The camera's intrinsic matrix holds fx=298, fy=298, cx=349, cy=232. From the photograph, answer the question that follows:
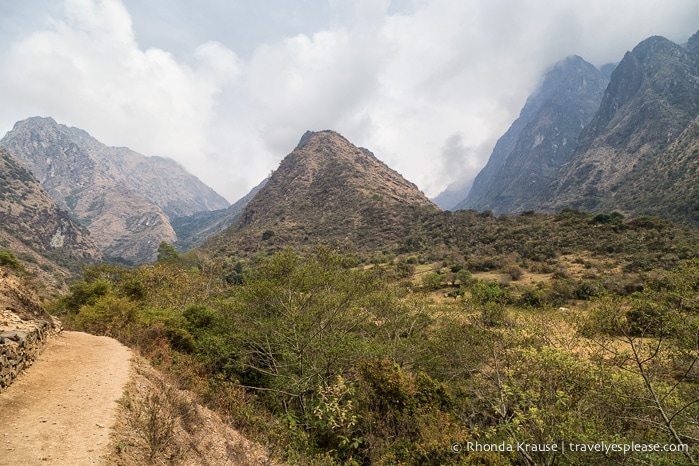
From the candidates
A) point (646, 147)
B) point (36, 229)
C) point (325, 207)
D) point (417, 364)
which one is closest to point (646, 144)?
point (646, 147)

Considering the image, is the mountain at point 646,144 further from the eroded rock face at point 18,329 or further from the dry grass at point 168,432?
the eroded rock face at point 18,329

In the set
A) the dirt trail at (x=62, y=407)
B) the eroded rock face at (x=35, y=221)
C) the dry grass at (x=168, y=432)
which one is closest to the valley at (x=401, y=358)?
the dry grass at (x=168, y=432)

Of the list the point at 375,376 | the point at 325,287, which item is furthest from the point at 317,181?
the point at 375,376

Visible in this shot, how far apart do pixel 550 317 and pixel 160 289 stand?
3430 cm

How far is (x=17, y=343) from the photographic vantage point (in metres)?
8.59

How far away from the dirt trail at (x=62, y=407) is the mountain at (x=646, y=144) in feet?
370

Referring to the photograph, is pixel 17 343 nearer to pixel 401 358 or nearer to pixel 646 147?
pixel 401 358

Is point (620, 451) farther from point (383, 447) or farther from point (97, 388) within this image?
point (97, 388)

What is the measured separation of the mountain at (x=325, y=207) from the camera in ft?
349

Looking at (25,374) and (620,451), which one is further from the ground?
(620,451)

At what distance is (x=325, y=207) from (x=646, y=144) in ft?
483

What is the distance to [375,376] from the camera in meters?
12.8

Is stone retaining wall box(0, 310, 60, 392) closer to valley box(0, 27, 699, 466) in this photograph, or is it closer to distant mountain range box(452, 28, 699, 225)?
valley box(0, 27, 699, 466)

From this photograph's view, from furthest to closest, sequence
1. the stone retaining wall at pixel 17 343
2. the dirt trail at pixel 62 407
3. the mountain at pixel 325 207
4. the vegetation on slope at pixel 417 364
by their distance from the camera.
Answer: the mountain at pixel 325 207 → the vegetation on slope at pixel 417 364 → the stone retaining wall at pixel 17 343 → the dirt trail at pixel 62 407
